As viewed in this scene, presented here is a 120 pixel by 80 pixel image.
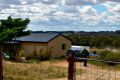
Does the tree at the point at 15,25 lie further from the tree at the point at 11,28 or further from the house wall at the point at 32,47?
the house wall at the point at 32,47

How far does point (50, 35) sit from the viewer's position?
1491 inches

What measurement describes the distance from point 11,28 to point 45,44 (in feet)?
13.8

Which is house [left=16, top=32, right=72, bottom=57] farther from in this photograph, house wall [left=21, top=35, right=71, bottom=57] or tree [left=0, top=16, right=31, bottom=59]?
tree [left=0, top=16, right=31, bottom=59]

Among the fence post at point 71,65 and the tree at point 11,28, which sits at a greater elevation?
the tree at point 11,28

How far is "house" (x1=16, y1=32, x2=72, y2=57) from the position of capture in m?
36.4

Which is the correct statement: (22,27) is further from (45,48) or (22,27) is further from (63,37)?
(63,37)

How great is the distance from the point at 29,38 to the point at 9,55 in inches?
201

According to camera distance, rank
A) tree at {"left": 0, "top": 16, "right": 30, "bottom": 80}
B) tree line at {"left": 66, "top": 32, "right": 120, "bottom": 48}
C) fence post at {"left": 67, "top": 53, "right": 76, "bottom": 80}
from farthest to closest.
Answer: tree line at {"left": 66, "top": 32, "right": 120, "bottom": 48} → tree at {"left": 0, "top": 16, "right": 30, "bottom": 80} → fence post at {"left": 67, "top": 53, "right": 76, "bottom": 80}

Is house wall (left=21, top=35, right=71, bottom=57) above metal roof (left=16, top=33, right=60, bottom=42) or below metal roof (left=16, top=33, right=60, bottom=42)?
below

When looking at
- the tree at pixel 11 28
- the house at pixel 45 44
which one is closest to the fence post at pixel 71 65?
the tree at pixel 11 28

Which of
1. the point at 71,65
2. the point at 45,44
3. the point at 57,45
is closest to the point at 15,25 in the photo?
the point at 45,44

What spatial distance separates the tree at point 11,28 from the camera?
1260 inches

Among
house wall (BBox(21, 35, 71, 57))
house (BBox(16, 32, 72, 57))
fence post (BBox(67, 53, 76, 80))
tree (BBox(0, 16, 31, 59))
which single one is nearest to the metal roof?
house (BBox(16, 32, 72, 57))

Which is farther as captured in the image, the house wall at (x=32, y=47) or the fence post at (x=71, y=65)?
the house wall at (x=32, y=47)
